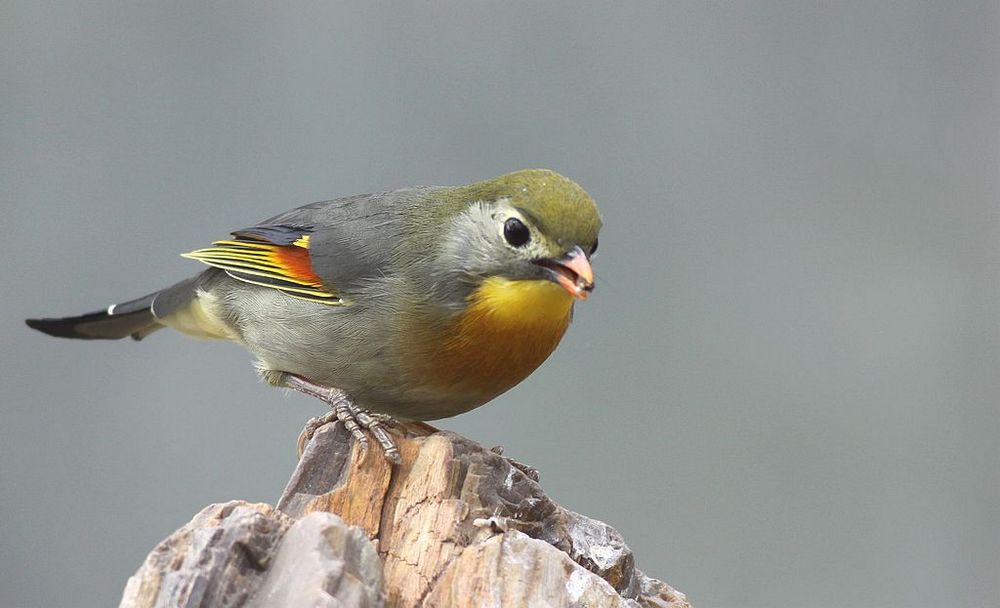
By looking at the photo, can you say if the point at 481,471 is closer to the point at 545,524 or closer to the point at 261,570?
the point at 545,524

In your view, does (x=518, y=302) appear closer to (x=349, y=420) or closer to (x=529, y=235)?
(x=529, y=235)

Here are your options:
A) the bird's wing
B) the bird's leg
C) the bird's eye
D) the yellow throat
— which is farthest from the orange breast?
the bird's wing

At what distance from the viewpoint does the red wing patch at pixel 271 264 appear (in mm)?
3834

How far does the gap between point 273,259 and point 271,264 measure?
0.02m

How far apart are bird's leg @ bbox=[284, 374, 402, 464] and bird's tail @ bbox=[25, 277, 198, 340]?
80 centimetres

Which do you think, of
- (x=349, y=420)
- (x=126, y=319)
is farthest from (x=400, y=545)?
(x=126, y=319)

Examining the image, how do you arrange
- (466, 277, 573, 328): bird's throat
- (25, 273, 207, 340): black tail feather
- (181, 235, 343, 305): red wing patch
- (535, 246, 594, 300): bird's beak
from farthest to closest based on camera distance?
(25, 273, 207, 340): black tail feather < (181, 235, 343, 305): red wing patch < (466, 277, 573, 328): bird's throat < (535, 246, 594, 300): bird's beak

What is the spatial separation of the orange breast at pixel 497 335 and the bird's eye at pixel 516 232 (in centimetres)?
13

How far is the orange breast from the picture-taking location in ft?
11.4

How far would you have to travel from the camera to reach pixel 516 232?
3420 mm

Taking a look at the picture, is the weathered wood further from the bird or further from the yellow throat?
the yellow throat

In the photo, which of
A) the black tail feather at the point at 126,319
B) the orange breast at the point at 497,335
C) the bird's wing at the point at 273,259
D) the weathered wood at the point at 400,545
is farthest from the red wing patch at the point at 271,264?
the weathered wood at the point at 400,545

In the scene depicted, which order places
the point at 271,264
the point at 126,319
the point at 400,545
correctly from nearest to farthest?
the point at 400,545
the point at 271,264
the point at 126,319

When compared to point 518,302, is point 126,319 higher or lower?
lower
